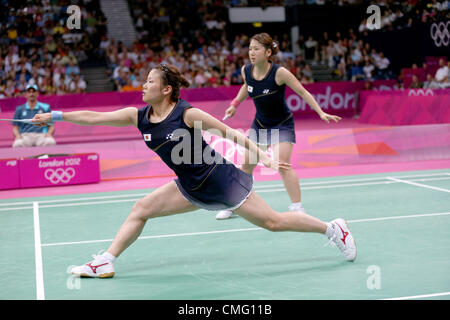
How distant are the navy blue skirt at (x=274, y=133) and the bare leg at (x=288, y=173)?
0.07 meters

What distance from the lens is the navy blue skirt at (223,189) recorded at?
13.5 feet

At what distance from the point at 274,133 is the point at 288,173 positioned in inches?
18.5

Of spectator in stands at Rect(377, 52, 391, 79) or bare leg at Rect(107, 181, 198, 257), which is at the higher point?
spectator in stands at Rect(377, 52, 391, 79)

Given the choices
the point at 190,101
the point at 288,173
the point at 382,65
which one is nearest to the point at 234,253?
the point at 288,173

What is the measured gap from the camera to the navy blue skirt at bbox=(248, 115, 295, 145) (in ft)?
20.6

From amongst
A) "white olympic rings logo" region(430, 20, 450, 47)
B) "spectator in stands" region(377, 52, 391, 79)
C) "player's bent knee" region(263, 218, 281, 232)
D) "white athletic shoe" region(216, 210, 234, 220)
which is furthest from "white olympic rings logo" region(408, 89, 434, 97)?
"player's bent knee" region(263, 218, 281, 232)

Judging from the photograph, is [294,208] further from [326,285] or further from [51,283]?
[51,283]

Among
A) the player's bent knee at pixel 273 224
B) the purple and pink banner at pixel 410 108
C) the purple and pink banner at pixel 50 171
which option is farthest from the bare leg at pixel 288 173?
the purple and pink banner at pixel 410 108

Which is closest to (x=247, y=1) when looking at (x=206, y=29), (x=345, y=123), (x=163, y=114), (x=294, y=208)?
(x=206, y=29)

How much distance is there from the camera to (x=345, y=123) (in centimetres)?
1773

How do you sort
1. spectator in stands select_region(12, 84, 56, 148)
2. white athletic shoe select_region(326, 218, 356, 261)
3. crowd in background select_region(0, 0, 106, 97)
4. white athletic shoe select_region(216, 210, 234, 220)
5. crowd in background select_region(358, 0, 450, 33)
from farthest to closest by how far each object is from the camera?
1. crowd in background select_region(358, 0, 450, 33)
2. crowd in background select_region(0, 0, 106, 97)
3. spectator in stands select_region(12, 84, 56, 148)
4. white athletic shoe select_region(216, 210, 234, 220)
5. white athletic shoe select_region(326, 218, 356, 261)

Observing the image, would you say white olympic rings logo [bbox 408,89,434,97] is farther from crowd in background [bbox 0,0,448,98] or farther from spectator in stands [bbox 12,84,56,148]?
spectator in stands [bbox 12,84,56,148]

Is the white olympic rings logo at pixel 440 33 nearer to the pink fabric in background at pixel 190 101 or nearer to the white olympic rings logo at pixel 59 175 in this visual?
the pink fabric in background at pixel 190 101

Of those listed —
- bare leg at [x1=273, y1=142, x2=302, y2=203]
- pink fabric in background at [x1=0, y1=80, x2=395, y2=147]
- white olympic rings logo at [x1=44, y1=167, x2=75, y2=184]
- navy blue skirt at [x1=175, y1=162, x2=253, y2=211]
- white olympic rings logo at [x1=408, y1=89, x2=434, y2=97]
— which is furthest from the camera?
white olympic rings logo at [x1=408, y1=89, x2=434, y2=97]
